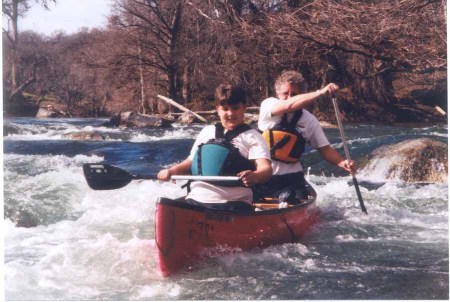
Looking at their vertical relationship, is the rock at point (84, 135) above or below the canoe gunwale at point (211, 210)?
above

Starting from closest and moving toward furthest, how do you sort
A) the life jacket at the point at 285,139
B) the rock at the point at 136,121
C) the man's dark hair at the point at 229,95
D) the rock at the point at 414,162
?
the man's dark hair at the point at 229,95, the life jacket at the point at 285,139, the rock at the point at 414,162, the rock at the point at 136,121

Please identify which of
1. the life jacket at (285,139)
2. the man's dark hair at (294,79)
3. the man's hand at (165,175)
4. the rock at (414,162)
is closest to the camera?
the man's hand at (165,175)

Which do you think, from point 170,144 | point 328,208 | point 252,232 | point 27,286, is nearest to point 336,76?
point 170,144

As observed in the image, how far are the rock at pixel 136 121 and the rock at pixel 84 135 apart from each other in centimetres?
70

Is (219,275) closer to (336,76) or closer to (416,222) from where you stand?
(416,222)

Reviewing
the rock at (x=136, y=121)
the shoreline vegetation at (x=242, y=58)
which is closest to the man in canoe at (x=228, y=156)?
the shoreline vegetation at (x=242, y=58)

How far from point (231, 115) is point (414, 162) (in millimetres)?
3312

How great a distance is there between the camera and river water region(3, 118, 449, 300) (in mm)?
2766

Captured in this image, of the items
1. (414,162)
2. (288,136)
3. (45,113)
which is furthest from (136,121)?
(288,136)

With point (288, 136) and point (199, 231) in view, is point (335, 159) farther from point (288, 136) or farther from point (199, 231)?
point (199, 231)

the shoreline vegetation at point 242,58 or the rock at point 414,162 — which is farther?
the shoreline vegetation at point 242,58

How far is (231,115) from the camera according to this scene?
2.95 m

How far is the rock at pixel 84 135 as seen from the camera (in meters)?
7.63

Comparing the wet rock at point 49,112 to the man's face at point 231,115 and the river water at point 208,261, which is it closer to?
the river water at point 208,261
